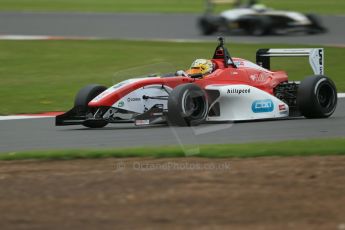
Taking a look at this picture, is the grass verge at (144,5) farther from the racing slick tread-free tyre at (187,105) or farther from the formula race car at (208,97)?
the racing slick tread-free tyre at (187,105)

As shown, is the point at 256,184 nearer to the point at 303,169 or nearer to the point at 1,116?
the point at 303,169

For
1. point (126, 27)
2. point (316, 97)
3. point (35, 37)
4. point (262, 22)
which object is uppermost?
point (126, 27)

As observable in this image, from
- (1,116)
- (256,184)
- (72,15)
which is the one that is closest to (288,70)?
(1,116)

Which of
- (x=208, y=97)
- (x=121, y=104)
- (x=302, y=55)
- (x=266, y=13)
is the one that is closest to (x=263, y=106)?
(x=208, y=97)

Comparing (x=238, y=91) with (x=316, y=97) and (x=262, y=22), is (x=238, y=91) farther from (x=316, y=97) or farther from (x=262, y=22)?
(x=262, y=22)

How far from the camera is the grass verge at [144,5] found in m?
44.3

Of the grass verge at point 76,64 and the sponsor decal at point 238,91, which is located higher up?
the grass verge at point 76,64

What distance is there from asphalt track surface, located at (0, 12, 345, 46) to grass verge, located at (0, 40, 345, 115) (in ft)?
8.32

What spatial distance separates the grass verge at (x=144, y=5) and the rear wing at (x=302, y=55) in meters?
27.0

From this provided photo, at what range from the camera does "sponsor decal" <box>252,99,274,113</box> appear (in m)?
13.6

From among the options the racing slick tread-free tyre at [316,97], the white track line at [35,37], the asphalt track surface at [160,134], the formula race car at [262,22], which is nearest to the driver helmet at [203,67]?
the asphalt track surface at [160,134]

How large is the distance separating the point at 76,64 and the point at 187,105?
11.6 meters

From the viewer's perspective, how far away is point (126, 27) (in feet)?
116

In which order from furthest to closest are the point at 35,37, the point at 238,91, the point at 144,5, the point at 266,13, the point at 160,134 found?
the point at 144,5 < the point at 266,13 < the point at 35,37 < the point at 238,91 < the point at 160,134
